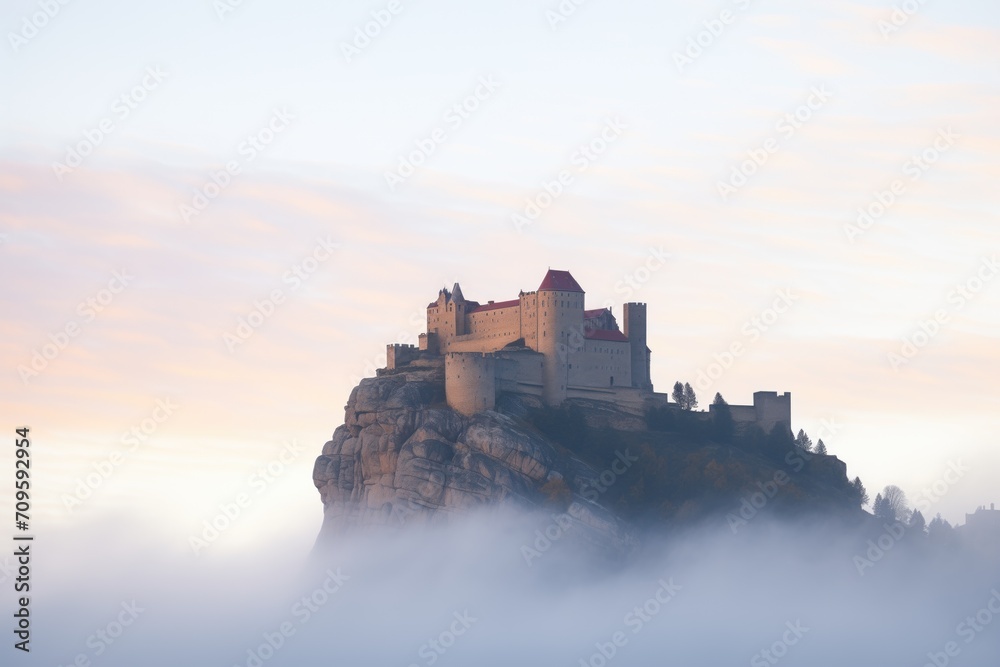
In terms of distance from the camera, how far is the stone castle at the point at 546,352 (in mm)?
157625

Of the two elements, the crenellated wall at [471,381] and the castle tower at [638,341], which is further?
the castle tower at [638,341]

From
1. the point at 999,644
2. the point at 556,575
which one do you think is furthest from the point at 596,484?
the point at 999,644

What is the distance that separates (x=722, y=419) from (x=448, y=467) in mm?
27574

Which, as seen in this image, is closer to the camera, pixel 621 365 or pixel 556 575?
pixel 556 575

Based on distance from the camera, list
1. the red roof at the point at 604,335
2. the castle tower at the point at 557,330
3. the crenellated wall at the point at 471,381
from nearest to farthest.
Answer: the crenellated wall at the point at 471,381, the castle tower at the point at 557,330, the red roof at the point at 604,335

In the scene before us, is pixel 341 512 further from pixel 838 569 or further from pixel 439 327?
pixel 838 569

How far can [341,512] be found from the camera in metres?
163

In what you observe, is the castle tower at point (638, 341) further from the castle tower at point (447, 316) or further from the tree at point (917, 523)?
the tree at point (917, 523)

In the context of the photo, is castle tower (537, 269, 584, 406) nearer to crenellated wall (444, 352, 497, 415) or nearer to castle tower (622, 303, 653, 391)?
crenellated wall (444, 352, 497, 415)

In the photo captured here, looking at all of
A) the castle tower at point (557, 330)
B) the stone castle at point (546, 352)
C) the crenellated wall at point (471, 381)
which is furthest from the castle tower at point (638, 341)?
the crenellated wall at point (471, 381)

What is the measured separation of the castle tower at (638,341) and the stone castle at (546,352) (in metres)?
0.09

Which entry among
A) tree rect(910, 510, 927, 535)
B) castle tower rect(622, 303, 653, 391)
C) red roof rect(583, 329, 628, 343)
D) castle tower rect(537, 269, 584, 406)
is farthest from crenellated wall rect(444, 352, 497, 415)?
tree rect(910, 510, 927, 535)

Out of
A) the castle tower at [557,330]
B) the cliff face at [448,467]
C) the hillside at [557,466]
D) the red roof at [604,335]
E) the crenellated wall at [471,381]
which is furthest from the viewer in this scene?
the red roof at [604,335]

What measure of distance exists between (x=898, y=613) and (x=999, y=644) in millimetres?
25869
